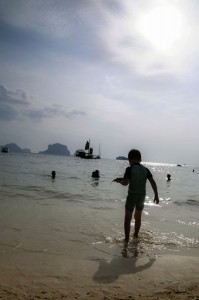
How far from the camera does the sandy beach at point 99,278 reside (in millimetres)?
3812

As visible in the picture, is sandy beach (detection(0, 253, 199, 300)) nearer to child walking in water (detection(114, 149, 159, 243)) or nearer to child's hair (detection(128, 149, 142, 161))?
child walking in water (detection(114, 149, 159, 243))

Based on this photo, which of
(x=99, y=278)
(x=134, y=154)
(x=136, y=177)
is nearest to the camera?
(x=99, y=278)

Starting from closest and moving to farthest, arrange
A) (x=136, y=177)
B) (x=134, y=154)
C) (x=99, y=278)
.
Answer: (x=99, y=278)
(x=136, y=177)
(x=134, y=154)

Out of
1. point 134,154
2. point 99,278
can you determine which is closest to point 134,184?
point 134,154

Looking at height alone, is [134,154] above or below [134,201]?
above

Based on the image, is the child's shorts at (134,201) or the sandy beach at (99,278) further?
the child's shorts at (134,201)

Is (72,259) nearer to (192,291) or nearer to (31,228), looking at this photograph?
(192,291)

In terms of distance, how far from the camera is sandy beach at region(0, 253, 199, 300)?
150 inches

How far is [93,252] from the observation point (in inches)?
234

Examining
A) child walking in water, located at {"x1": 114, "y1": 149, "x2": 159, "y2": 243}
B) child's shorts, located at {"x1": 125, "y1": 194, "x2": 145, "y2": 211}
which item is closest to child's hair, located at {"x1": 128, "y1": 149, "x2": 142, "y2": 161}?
child walking in water, located at {"x1": 114, "y1": 149, "x2": 159, "y2": 243}

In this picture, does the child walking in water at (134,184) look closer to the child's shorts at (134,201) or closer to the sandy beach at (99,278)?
the child's shorts at (134,201)

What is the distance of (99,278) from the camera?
441 centimetres

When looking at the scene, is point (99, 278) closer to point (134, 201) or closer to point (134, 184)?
point (134, 201)

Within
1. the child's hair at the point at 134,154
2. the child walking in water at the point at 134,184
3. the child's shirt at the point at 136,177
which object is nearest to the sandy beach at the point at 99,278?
the child walking in water at the point at 134,184
